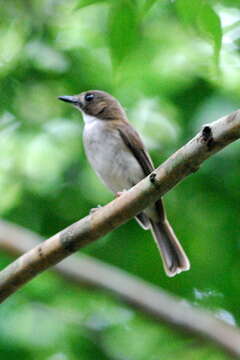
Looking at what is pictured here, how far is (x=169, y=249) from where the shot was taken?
17.2 feet

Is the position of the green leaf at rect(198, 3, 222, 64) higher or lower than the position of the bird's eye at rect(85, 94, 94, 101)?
higher

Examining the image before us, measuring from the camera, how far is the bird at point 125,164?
5.35 meters

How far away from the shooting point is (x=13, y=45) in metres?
5.68

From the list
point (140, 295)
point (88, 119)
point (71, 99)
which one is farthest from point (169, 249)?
point (71, 99)

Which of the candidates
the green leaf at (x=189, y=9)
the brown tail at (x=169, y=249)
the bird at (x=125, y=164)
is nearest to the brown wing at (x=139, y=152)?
the bird at (x=125, y=164)

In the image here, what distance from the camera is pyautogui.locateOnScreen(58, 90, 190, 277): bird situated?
211 inches

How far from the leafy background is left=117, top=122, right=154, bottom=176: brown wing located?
309mm

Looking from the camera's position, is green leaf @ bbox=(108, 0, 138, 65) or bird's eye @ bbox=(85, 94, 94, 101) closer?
green leaf @ bbox=(108, 0, 138, 65)

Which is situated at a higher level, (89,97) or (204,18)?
(204,18)

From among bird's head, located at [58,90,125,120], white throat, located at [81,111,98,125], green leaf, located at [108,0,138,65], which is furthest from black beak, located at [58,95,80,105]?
green leaf, located at [108,0,138,65]

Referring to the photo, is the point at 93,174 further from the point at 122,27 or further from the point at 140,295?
the point at 122,27

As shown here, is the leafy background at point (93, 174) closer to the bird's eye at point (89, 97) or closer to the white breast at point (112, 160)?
the bird's eye at point (89, 97)

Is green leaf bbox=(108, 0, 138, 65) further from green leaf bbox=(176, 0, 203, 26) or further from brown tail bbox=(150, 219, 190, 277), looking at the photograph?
brown tail bbox=(150, 219, 190, 277)

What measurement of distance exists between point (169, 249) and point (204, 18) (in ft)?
9.20
